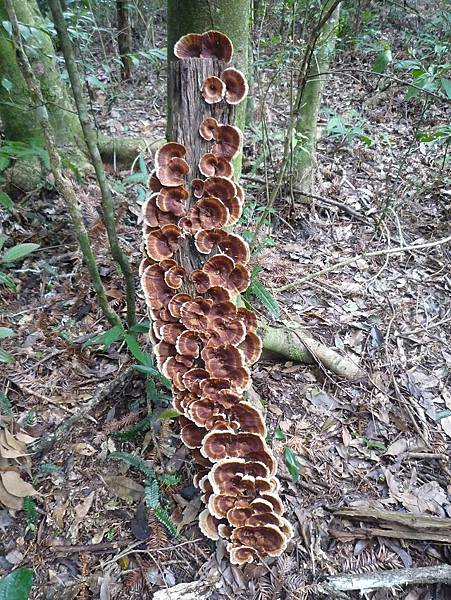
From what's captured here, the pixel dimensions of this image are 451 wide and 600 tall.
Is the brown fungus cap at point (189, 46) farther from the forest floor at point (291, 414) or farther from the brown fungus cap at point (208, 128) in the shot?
the forest floor at point (291, 414)

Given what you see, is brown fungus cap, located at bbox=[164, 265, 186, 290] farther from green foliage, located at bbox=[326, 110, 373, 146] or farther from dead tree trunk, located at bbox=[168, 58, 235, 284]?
green foliage, located at bbox=[326, 110, 373, 146]

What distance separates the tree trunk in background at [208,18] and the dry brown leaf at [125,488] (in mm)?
2162

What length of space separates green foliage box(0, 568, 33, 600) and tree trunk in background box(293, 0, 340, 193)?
4249 millimetres

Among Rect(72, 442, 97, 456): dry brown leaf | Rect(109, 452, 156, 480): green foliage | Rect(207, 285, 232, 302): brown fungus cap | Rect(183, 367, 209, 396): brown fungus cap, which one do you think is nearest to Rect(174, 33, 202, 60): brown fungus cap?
Rect(207, 285, 232, 302): brown fungus cap

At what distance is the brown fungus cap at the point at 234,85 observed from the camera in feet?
7.16

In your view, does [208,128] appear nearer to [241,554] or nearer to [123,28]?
[241,554]

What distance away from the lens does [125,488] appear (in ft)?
9.12

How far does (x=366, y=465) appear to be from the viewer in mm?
3072

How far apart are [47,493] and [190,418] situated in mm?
1192

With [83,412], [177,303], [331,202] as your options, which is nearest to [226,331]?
[177,303]

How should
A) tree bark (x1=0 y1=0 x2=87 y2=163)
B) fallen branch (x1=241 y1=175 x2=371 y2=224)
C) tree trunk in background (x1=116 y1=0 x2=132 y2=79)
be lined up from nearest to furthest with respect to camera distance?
tree bark (x1=0 y1=0 x2=87 y2=163) → fallen branch (x1=241 y1=175 x2=371 y2=224) → tree trunk in background (x1=116 y1=0 x2=132 y2=79)

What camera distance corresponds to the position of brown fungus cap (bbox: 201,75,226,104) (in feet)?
7.06

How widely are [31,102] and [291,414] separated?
12.1 feet

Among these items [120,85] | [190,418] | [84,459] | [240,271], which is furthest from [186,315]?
[120,85]
